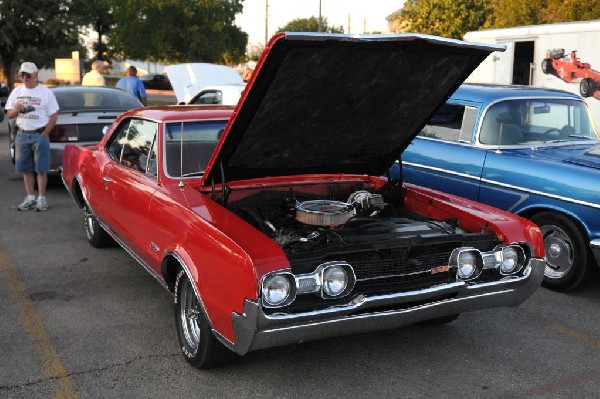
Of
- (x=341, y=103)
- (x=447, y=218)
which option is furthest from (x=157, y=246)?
(x=447, y=218)

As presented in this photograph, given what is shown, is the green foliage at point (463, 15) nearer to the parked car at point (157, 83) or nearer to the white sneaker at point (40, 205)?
the white sneaker at point (40, 205)

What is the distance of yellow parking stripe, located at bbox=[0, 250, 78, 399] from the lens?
3.61 m


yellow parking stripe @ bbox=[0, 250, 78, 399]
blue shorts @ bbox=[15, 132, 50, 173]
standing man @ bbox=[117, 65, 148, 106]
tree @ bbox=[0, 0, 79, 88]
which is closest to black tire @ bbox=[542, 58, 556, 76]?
standing man @ bbox=[117, 65, 148, 106]

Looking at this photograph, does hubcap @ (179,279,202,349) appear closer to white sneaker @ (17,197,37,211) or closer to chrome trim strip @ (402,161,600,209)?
chrome trim strip @ (402,161,600,209)

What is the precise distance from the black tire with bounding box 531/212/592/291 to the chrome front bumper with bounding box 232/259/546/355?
1.53 metres

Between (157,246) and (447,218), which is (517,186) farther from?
(157,246)

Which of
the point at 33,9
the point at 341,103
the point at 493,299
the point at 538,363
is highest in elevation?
the point at 33,9

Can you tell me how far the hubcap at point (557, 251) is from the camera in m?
5.41

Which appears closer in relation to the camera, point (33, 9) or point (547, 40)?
point (547, 40)

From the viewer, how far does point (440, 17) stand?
1101 inches

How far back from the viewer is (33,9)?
3734 centimetres

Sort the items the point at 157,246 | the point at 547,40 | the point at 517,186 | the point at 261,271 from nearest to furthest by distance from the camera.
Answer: the point at 261,271 < the point at 157,246 < the point at 517,186 < the point at 547,40

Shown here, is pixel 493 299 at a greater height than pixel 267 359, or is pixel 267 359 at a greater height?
pixel 493 299

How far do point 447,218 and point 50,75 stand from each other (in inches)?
2708
